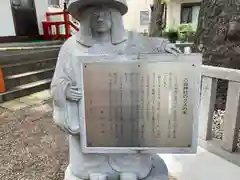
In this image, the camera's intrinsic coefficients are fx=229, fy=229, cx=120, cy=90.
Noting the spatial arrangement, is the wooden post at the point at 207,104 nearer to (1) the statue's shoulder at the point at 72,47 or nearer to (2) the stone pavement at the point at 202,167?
(2) the stone pavement at the point at 202,167

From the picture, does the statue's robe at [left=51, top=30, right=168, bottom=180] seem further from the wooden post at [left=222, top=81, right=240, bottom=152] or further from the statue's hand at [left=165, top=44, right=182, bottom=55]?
the wooden post at [left=222, top=81, right=240, bottom=152]

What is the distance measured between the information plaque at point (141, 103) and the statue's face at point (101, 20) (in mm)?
192

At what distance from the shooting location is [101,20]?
3.92ft

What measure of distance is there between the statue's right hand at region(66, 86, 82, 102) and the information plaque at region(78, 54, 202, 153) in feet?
0.12

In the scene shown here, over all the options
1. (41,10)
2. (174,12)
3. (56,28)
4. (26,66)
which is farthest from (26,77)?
(174,12)

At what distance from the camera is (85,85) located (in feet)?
3.85

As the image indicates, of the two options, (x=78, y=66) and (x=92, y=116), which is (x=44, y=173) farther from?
(x=78, y=66)

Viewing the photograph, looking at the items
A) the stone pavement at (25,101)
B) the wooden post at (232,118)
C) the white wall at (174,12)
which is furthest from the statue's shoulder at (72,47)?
the white wall at (174,12)

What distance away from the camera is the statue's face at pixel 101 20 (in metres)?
1.19

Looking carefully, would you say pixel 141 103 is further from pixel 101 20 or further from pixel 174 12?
pixel 174 12

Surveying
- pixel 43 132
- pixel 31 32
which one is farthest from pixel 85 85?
pixel 31 32

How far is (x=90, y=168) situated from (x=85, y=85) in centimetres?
48

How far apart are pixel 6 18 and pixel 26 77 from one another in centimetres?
279

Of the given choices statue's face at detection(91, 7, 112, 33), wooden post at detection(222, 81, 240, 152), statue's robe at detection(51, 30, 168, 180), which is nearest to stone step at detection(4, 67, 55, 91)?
statue's robe at detection(51, 30, 168, 180)
